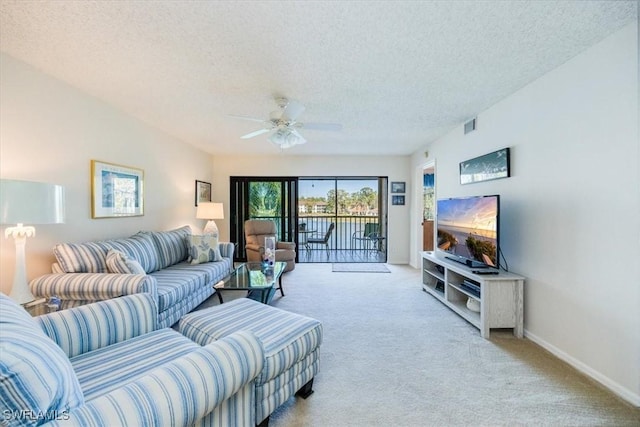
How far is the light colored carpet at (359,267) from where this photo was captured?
16.8ft

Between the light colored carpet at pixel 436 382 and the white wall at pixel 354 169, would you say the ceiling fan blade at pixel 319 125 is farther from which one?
the white wall at pixel 354 169

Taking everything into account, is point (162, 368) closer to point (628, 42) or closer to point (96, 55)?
point (96, 55)

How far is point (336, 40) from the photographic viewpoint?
5.99 feet

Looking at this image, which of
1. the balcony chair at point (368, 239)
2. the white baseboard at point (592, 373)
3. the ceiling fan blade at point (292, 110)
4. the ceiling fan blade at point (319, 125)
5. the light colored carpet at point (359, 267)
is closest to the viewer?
the white baseboard at point (592, 373)

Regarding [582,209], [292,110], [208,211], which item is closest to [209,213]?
[208,211]

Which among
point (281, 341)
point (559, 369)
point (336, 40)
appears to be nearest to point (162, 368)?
point (281, 341)

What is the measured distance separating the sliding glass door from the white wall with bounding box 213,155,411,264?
0.22 meters

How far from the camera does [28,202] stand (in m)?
1.72

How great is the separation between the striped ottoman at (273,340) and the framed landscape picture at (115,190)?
2.07m

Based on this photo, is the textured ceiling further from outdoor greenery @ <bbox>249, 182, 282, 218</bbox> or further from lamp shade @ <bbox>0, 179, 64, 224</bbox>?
outdoor greenery @ <bbox>249, 182, 282, 218</bbox>

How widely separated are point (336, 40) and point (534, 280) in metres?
2.58

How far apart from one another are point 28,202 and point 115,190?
1.56 m

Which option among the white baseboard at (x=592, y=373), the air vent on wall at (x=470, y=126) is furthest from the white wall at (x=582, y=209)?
the air vent on wall at (x=470, y=126)

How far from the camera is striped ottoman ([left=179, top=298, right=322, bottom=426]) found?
1.44m
